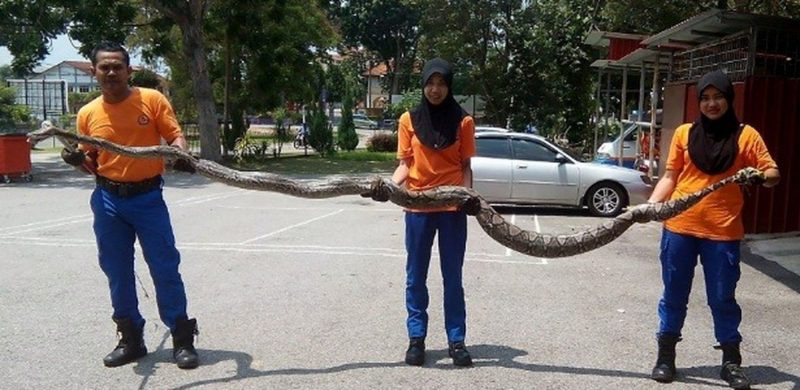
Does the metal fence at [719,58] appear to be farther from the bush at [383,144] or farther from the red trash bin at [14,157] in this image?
the bush at [383,144]

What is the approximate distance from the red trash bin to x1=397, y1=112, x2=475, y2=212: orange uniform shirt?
1419cm

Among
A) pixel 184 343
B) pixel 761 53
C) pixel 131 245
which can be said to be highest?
pixel 761 53

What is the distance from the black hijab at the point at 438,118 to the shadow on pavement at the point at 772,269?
4.26 metres

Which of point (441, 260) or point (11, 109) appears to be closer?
point (441, 260)

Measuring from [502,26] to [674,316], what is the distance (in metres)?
22.3

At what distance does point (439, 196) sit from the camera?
428cm

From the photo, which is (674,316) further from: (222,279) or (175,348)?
(222,279)

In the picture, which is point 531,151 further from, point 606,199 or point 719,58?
point 719,58

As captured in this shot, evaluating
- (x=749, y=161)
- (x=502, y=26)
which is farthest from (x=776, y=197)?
A: (x=502, y=26)

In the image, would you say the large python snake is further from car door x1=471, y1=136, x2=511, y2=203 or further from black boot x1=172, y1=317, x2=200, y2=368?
car door x1=471, y1=136, x2=511, y2=203

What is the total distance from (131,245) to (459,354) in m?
2.18

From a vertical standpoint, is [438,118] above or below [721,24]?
below

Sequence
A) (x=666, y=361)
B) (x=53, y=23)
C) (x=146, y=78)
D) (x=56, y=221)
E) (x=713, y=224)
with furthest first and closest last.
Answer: (x=146, y=78)
(x=53, y=23)
(x=56, y=221)
(x=666, y=361)
(x=713, y=224)

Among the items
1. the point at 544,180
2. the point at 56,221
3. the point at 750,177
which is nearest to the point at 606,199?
the point at 544,180
